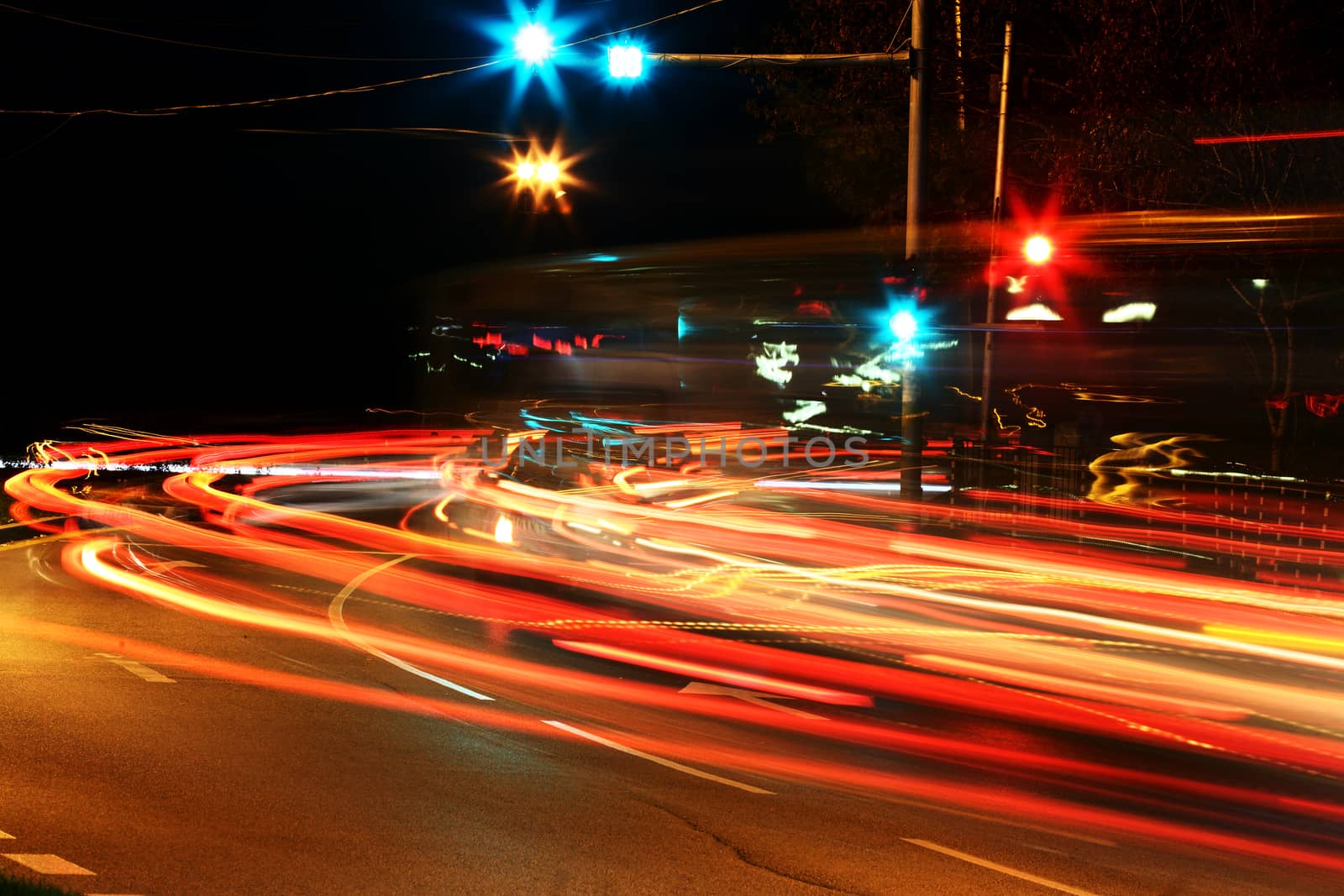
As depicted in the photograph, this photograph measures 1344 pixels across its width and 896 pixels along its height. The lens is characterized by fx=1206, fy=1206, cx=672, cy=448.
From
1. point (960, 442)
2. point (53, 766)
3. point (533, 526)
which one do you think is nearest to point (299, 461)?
point (533, 526)

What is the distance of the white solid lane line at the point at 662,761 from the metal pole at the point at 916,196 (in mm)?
8153

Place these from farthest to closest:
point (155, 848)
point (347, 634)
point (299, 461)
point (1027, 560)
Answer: point (299, 461) → point (1027, 560) → point (347, 634) → point (155, 848)

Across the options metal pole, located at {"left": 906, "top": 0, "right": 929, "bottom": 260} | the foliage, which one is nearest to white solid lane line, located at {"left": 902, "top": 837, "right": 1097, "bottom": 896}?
metal pole, located at {"left": 906, "top": 0, "right": 929, "bottom": 260}

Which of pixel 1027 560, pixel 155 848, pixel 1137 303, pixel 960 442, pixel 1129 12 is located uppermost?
pixel 1129 12

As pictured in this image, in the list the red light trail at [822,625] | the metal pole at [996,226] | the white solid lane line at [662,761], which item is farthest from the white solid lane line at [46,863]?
the metal pole at [996,226]

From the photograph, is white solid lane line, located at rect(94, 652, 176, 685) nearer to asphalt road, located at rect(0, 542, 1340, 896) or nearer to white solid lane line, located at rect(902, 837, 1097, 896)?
asphalt road, located at rect(0, 542, 1340, 896)

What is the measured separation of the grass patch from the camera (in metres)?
4.55

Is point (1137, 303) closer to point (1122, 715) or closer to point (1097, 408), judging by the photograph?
point (1097, 408)

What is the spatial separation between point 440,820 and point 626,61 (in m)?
9.46

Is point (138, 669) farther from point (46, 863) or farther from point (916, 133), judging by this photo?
point (916, 133)

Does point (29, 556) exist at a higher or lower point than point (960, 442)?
lower

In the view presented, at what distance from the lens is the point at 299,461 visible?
2656 cm

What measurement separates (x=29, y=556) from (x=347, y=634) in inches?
242

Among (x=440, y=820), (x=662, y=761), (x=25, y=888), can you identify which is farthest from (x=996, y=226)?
(x=25, y=888)
